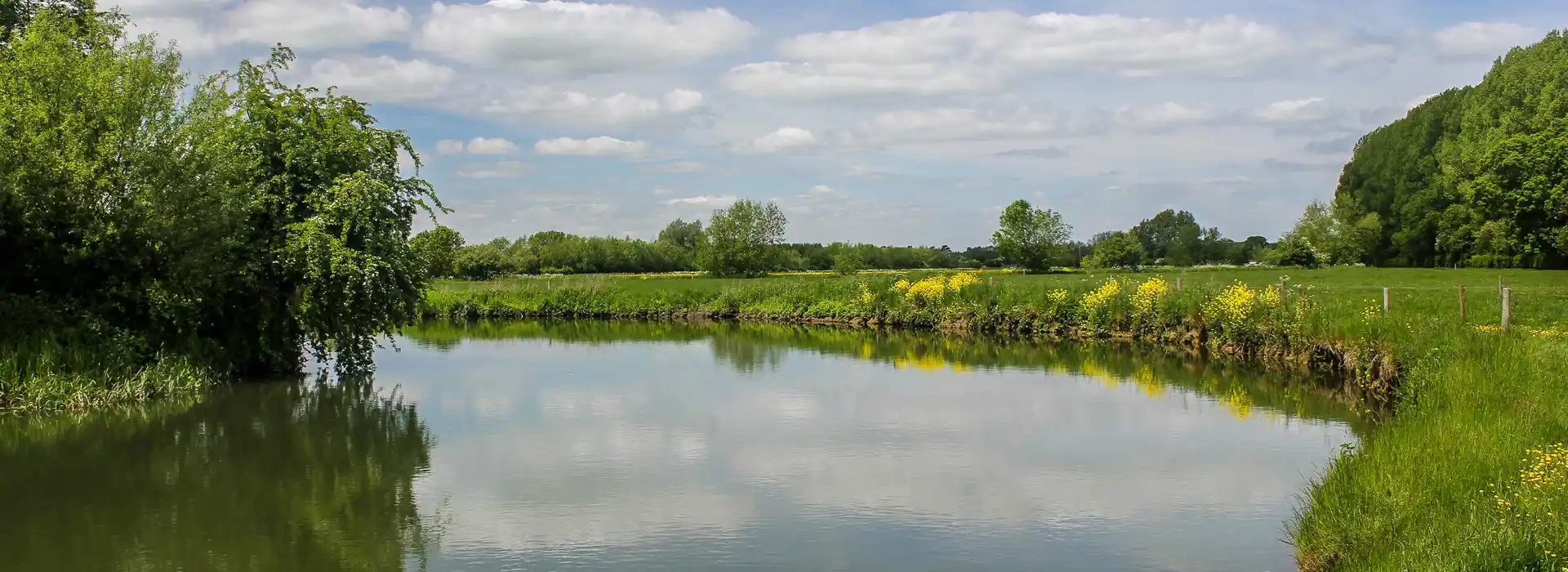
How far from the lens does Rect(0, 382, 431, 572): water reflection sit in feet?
29.7

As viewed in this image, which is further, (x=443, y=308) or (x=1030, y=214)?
(x=1030, y=214)

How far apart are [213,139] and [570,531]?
41.8 ft

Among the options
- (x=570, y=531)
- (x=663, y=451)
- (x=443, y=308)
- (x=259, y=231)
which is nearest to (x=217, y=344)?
(x=259, y=231)

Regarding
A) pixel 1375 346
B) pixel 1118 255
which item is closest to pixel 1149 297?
pixel 1375 346

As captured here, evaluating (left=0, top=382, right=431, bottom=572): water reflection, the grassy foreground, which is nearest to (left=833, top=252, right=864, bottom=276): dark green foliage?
the grassy foreground

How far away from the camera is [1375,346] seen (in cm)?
1852

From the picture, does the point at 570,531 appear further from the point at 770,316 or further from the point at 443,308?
the point at 443,308

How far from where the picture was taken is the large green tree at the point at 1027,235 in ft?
268

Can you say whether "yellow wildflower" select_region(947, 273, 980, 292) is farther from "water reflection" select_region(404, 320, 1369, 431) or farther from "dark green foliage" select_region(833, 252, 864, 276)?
"dark green foliage" select_region(833, 252, 864, 276)

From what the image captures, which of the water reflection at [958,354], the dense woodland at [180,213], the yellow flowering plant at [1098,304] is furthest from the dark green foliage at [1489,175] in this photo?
the dense woodland at [180,213]

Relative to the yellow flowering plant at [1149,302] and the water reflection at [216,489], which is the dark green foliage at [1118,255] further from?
the water reflection at [216,489]

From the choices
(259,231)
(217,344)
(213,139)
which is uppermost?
(213,139)

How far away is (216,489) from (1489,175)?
54.5m

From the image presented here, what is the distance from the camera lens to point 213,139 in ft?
60.6
